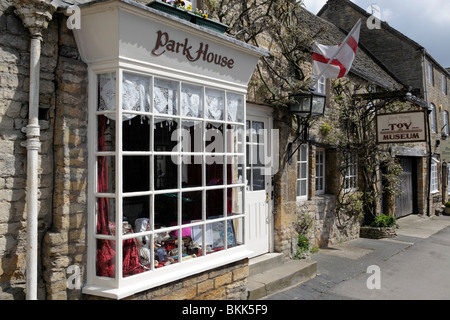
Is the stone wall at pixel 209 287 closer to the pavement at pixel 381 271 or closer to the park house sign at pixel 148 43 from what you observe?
the pavement at pixel 381 271

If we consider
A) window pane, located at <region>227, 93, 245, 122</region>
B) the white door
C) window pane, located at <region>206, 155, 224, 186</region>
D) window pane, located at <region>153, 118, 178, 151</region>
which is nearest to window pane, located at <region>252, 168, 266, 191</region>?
the white door

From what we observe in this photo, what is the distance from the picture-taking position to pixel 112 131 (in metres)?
3.89

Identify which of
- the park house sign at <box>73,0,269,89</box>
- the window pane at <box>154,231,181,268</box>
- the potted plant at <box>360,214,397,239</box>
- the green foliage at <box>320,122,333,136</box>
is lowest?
the potted plant at <box>360,214,397,239</box>

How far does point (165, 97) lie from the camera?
403 centimetres

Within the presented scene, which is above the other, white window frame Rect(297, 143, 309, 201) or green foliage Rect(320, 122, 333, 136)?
green foliage Rect(320, 122, 333, 136)

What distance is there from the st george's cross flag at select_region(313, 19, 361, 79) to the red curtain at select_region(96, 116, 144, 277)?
429cm

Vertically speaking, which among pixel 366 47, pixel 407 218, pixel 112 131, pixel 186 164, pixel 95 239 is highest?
pixel 366 47

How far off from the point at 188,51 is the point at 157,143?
1.12 metres

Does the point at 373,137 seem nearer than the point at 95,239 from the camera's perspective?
No

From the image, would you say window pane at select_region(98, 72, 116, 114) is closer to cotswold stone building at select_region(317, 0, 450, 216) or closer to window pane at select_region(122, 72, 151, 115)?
window pane at select_region(122, 72, 151, 115)

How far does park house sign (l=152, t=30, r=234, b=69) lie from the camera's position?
3873 millimetres
